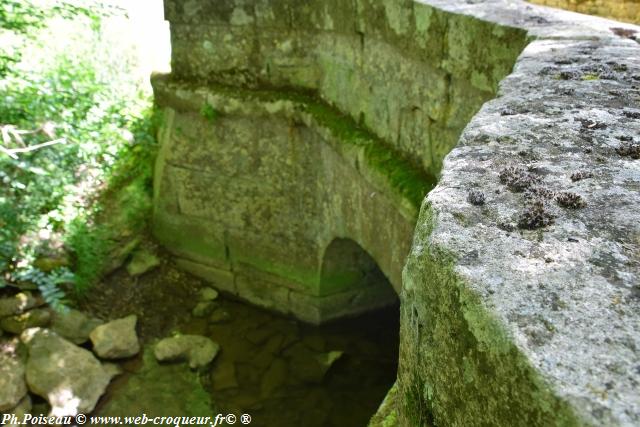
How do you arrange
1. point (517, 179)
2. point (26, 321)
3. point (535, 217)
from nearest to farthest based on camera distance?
point (535, 217), point (517, 179), point (26, 321)

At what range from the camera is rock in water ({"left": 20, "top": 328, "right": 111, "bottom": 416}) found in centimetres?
445

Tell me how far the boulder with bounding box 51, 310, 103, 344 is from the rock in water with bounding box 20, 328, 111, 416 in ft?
0.46

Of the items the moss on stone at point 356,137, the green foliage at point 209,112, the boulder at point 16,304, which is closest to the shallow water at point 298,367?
the boulder at point 16,304

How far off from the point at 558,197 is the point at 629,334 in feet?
A: 1.15

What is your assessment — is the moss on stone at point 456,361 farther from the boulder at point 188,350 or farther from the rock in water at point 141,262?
the rock in water at point 141,262

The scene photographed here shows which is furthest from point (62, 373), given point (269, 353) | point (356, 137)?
point (356, 137)

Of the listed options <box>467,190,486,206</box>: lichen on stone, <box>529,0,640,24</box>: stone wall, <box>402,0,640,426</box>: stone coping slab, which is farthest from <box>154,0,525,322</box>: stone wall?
<box>529,0,640,24</box>: stone wall

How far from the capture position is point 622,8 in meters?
4.96

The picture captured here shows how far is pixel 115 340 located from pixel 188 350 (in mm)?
666

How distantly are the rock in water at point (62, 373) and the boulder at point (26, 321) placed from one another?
0.07 m

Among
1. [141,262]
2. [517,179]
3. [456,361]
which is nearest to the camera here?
[456,361]

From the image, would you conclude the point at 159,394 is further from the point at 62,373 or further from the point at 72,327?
the point at 72,327

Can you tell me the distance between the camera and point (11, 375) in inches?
177

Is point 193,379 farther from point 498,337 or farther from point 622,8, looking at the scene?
point 622,8
